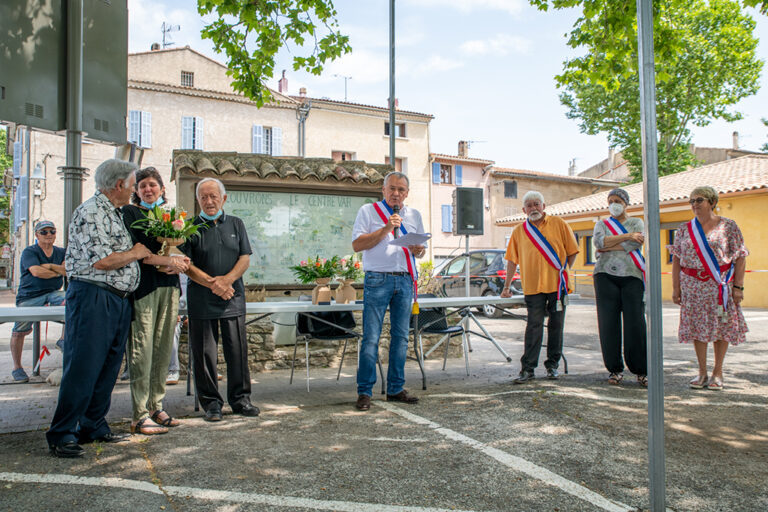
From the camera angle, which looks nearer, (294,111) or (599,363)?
(599,363)

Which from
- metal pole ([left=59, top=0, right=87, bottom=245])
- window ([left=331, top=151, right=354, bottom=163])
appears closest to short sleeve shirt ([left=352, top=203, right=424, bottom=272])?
metal pole ([left=59, top=0, right=87, bottom=245])

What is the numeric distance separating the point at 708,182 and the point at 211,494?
20.8 m

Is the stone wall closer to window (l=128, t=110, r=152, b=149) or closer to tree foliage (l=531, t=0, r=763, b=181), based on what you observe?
tree foliage (l=531, t=0, r=763, b=181)

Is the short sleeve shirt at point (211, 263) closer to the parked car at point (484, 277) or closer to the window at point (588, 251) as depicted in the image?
the parked car at point (484, 277)

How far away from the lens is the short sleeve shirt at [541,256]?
5574 millimetres

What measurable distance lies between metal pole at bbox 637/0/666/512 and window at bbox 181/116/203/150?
2476 centimetres

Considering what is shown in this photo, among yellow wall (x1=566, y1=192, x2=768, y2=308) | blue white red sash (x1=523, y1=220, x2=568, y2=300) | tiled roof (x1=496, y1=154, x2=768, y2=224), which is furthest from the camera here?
tiled roof (x1=496, y1=154, x2=768, y2=224)

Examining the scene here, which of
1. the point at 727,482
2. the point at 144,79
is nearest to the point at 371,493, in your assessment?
the point at 727,482

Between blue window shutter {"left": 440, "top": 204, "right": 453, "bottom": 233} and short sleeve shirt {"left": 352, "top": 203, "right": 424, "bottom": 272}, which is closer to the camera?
short sleeve shirt {"left": 352, "top": 203, "right": 424, "bottom": 272}

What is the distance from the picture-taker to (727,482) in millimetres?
2955

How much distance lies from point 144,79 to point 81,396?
79.6 ft

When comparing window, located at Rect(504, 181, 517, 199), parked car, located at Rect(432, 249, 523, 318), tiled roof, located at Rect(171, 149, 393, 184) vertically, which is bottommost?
parked car, located at Rect(432, 249, 523, 318)

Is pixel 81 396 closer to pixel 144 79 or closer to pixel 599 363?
pixel 599 363

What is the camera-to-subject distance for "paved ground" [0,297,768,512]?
2.75 m
